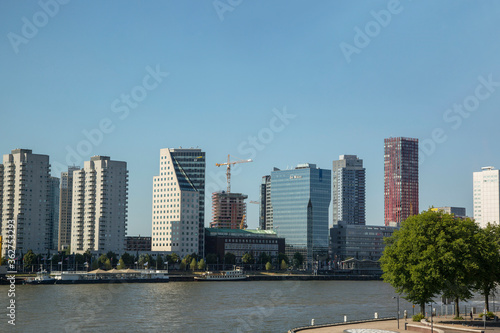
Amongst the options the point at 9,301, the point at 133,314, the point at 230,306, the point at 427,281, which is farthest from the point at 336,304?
the point at 9,301

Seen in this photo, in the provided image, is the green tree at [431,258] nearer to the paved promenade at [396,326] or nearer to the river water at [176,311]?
the paved promenade at [396,326]

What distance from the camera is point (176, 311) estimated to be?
12481 centimetres

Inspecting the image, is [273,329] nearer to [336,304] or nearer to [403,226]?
[403,226]

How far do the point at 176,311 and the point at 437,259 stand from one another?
55177 millimetres

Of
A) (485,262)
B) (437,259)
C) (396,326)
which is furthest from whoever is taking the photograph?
(485,262)

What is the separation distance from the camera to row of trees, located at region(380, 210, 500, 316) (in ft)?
293

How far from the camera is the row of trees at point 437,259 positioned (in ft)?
293

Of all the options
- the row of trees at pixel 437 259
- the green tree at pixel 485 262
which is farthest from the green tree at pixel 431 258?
the green tree at pixel 485 262

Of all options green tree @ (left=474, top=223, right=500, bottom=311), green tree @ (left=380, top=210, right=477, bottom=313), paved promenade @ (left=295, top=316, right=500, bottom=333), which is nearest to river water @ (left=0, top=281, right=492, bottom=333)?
paved promenade @ (left=295, top=316, right=500, bottom=333)

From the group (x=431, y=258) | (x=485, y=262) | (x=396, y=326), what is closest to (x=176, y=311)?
(x=396, y=326)

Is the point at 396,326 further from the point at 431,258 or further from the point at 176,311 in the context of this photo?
the point at 176,311

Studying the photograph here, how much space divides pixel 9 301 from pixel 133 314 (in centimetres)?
3847

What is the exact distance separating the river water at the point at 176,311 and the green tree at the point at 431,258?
18426 mm

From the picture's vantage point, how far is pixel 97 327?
100438mm
